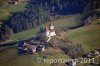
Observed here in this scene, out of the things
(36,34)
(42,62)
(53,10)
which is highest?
(53,10)

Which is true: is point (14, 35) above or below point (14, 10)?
below

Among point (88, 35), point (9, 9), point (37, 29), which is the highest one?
point (9, 9)

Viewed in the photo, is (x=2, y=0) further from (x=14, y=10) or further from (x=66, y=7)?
(x=66, y=7)

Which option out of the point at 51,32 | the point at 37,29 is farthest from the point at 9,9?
the point at 51,32

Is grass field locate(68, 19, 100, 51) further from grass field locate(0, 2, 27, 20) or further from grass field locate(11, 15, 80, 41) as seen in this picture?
grass field locate(0, 2, 27, 20)

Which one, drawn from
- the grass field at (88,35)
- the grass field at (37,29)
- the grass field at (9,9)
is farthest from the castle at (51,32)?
the grass field at (9,9)

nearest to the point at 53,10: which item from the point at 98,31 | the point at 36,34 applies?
the point at 36,34

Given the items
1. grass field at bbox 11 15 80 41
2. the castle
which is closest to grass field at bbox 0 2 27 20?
grass field at bbox 11 15 80 41

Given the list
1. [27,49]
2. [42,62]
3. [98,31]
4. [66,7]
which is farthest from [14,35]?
[98,31]

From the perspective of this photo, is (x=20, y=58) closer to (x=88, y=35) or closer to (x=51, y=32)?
(x=51, y=32)
